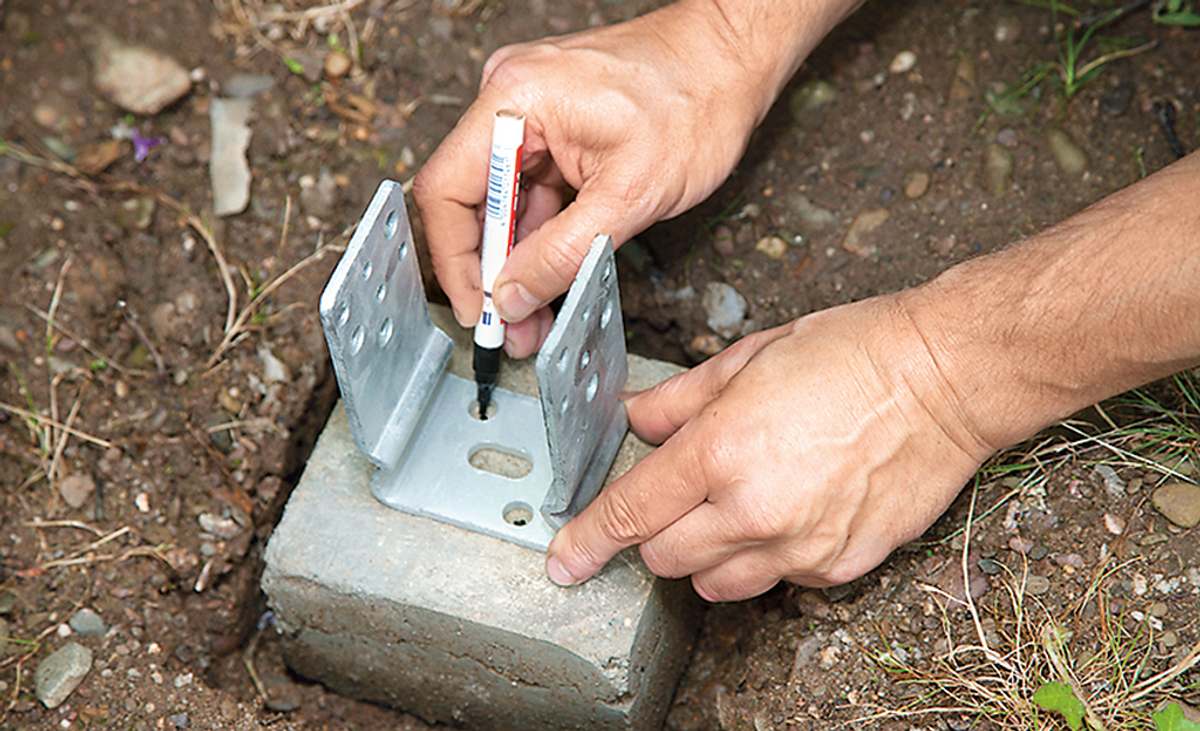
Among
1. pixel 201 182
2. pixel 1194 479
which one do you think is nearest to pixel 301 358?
pixel 201 182

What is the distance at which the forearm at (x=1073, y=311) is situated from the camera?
1534 millimetres

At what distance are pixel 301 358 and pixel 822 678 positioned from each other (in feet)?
3.38

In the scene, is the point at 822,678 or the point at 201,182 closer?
the point at 822,678

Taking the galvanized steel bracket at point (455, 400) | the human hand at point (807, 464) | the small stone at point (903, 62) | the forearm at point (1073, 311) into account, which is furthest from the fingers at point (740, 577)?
the small stone at point (903, 62)

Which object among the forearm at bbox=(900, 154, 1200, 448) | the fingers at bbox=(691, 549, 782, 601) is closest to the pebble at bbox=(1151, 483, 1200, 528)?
the forearm at bbox=(900, 154, 1200, 448)

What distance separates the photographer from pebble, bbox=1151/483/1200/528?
1.81m

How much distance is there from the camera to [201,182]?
2.47 meters

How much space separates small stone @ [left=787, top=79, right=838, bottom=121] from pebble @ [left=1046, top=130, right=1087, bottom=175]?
387 millimetres

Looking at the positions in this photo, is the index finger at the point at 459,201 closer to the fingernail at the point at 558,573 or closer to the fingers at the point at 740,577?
the fingernail at the point at 558,573

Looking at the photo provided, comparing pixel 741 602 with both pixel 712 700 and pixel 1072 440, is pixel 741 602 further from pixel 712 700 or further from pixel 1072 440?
pixel 1072 440

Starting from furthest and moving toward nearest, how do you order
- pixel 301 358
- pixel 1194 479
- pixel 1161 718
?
pixel 301 358 → pixel 1194 479 → pixel 1161 718

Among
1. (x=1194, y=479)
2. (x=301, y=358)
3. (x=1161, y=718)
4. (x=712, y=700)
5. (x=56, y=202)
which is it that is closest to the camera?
(x=1161, y=718)

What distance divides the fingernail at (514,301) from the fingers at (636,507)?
0.91ft

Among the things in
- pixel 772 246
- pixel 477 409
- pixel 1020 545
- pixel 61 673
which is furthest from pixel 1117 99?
pixel 61 673
